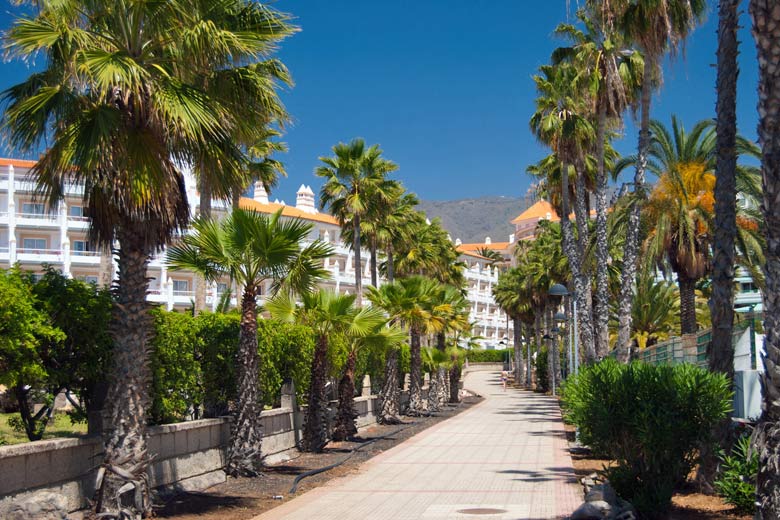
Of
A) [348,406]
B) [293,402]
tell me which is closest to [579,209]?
[348,406]

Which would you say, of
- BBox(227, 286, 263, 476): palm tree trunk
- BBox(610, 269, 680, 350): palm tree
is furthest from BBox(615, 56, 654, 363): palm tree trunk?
BBox(610, 269, 680, 350): palm tree

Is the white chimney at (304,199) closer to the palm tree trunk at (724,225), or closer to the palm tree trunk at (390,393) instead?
the palm tree trunk at (390,393)

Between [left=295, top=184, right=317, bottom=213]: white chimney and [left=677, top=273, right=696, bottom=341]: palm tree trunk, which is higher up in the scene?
[left=295, top=184, right=317, bottom=213]: white chimney

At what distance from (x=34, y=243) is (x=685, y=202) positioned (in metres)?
46.9

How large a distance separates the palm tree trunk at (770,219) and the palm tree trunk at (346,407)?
64.8 feet

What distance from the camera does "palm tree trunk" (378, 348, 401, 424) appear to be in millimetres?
35562

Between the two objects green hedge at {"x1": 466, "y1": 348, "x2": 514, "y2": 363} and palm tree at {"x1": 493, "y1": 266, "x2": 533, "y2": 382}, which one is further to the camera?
green hedge at {"x1": 466, "y1": 348, "x2": 514, "y2": 363}

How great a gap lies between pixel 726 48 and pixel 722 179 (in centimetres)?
224

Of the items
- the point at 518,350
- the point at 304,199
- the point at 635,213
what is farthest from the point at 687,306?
the point at 304,199

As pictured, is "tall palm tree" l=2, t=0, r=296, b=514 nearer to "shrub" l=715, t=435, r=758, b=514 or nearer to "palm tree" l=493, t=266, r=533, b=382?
"shrub" l=715, t=435, r=758, b=514

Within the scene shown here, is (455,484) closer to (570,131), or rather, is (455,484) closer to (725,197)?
(725,197)

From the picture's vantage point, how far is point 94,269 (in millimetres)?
60219

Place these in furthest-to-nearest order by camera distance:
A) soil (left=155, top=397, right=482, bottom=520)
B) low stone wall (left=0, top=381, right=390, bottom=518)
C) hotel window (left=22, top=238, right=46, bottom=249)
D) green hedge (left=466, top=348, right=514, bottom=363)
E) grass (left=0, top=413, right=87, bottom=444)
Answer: green hedge (left=466, top=348, right=514, bottom=363)
hotel window (left=22, top=238, right=46, bottom=249)
grass (left=0, top=413, right=87, bottom=444)
soil (left=155, top=397, right=482, bottom=520)
low stone wall (left=0, top=381, right=390, bottom=518)

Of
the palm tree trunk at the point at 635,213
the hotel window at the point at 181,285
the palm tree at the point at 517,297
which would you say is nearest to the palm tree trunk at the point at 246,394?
the palm tree trunk at the point at 635,213
